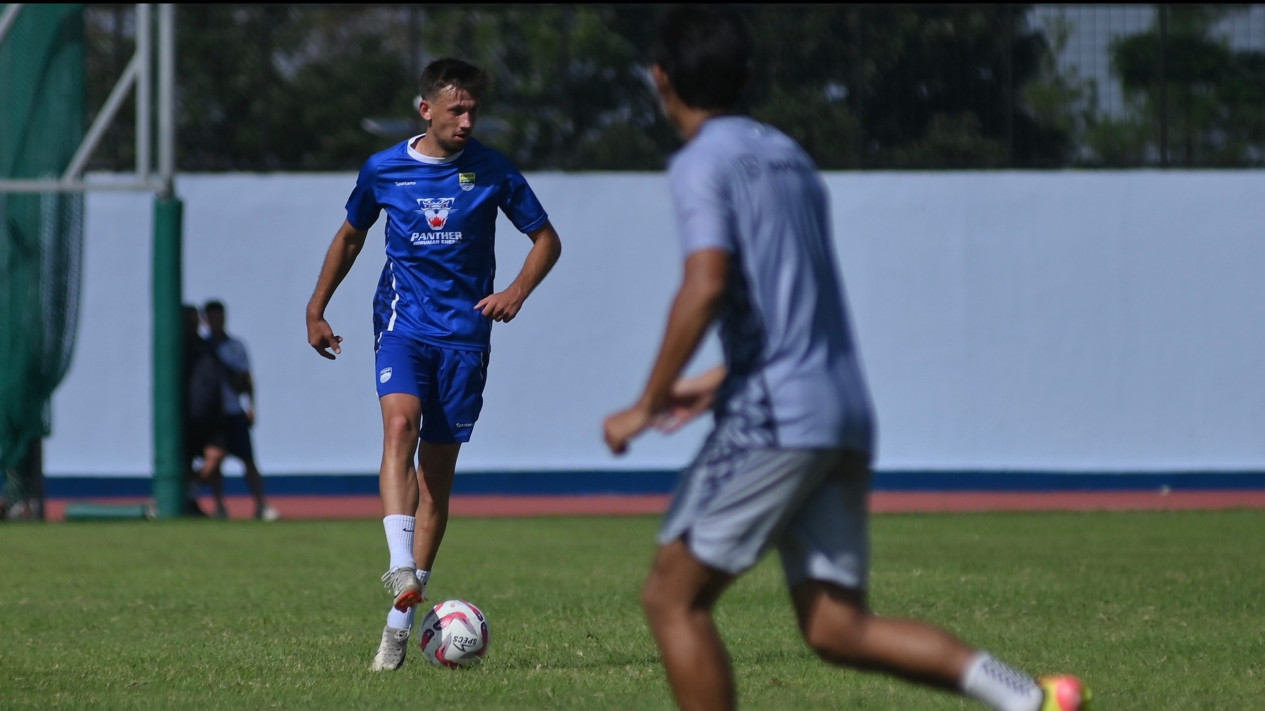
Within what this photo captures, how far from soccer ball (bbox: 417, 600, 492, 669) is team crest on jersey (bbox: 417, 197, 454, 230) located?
4.66ft

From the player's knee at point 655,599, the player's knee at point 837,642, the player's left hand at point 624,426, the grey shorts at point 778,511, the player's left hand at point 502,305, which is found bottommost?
the player's knee at point 837,642

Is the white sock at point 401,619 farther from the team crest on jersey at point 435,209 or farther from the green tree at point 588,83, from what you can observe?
the green tree at point 588,83

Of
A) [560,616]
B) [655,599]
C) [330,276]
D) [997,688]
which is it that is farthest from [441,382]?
[997,688]

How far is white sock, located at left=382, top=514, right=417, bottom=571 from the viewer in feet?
21.6

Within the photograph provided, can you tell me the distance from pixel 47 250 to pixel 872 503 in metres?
8.75

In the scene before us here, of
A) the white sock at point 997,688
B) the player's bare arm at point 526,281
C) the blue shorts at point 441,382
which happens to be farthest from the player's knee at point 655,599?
the blue shorts at point 441,382

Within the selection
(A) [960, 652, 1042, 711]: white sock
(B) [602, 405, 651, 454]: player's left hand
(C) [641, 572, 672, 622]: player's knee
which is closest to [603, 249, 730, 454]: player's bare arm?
(B) [602, 405, 651, 454]: player's left hand

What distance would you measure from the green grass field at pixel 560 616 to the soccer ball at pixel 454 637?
6 cm

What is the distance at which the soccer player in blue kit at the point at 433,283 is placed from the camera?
22.3ft

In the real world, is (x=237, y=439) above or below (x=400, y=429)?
below

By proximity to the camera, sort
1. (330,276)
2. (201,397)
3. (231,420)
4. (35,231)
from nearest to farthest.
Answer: (330,276) → (35,231) → (201,397) → (231,420)

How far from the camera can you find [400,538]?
6609 mm

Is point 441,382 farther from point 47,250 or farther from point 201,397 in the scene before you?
point 47,250

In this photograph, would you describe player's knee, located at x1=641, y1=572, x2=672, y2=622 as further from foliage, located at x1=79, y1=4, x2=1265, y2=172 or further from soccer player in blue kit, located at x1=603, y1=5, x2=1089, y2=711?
foliage, located at x1=79, y1=4, x2=1265, y2=172
